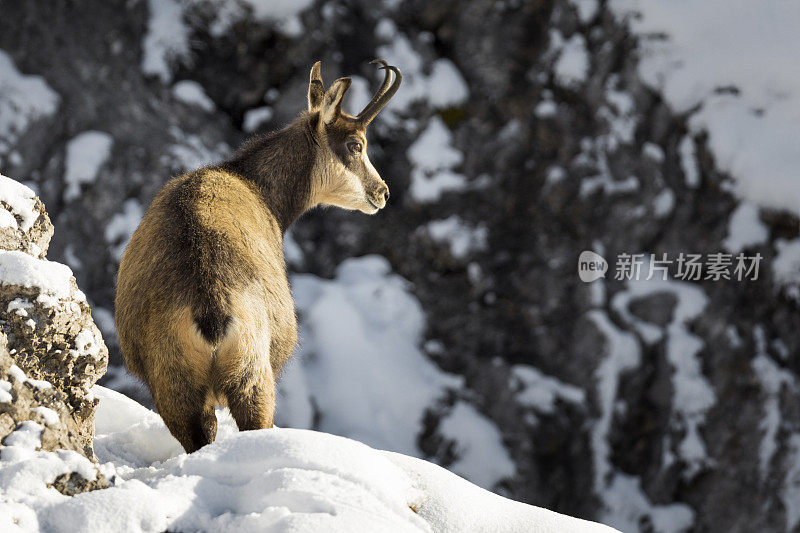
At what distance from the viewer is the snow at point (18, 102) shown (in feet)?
25.0

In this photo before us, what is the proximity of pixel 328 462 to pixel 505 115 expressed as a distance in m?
7.54

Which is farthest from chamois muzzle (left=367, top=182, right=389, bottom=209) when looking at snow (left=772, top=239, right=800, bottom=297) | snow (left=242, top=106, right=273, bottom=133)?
snow (left=772, top=239, right=800, bottom=297)

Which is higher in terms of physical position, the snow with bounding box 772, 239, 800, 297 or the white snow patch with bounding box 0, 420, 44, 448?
the snow with bounding box 772, 239, 800, 297

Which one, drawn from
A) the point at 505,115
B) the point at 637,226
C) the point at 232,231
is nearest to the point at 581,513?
the point at 637,226

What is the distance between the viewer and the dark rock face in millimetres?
8289

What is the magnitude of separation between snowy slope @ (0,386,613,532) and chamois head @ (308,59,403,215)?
2351 mm

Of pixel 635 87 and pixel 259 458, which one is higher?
pixel 635 87

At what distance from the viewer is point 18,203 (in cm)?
267

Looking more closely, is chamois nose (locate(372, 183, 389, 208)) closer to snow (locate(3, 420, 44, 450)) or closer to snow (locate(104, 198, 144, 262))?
snow (locate(3, 420, 44, 450))

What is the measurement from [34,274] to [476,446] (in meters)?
6.55

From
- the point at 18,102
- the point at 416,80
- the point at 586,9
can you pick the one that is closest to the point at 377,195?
the point at 416,80

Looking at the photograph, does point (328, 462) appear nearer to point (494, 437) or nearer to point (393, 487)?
point (393, 487)

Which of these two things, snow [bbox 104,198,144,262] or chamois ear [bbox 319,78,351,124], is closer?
chamois ear [bbox 319,78,351,124]

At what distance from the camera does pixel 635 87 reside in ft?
30.0
